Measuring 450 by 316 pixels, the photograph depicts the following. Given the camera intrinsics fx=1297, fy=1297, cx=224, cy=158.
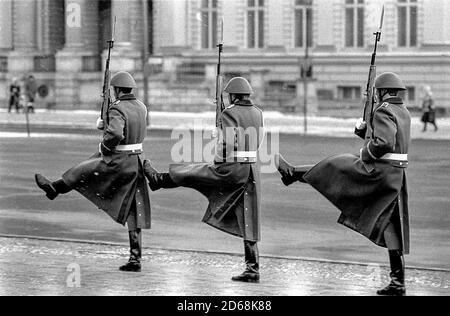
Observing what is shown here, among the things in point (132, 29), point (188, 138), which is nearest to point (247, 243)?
point (188, 138)

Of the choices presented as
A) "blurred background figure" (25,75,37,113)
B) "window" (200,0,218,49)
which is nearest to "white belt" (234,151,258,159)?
"blurred background figure" (25,75,37,113)

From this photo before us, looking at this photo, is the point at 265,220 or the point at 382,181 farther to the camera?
the point at 265,220

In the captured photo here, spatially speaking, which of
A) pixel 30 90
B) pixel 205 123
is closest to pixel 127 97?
pixel 205 123

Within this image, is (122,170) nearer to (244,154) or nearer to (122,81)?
(122,81)

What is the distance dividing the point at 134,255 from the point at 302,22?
1585 inches

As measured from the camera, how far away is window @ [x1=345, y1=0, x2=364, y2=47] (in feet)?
168

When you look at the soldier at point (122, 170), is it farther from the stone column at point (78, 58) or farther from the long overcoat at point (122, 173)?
the stone column at point (78, 58)

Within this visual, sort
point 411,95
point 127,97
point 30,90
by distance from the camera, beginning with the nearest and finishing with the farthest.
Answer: point 127,97, point 411,95, point 30,90

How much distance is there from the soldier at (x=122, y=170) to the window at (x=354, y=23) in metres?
39.1

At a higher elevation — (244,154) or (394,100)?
(394,100)

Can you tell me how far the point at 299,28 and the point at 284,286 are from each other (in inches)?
1624

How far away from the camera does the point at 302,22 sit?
→ 52.0 m

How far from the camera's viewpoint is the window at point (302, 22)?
5153 cm

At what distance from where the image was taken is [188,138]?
36906mm
